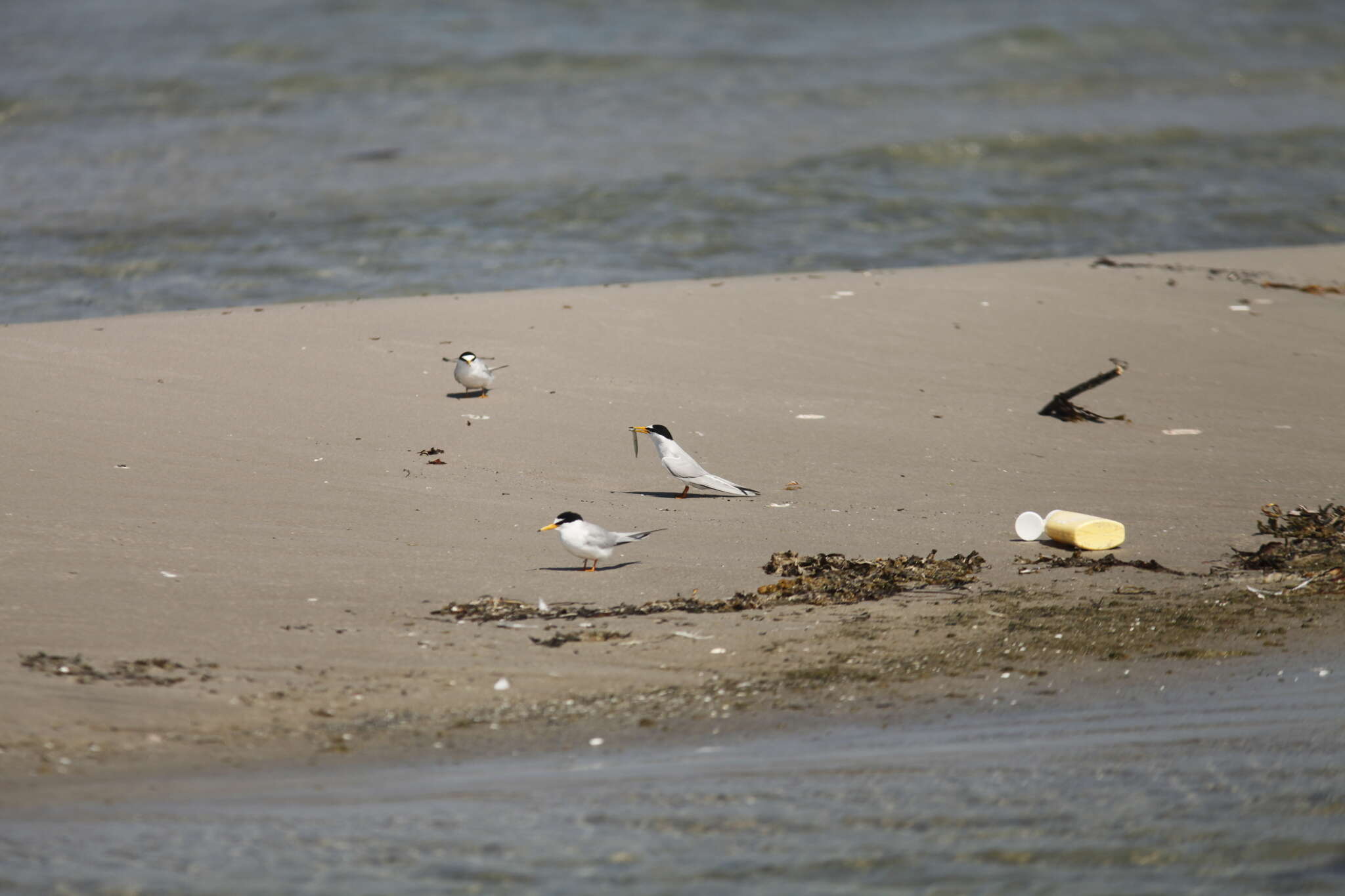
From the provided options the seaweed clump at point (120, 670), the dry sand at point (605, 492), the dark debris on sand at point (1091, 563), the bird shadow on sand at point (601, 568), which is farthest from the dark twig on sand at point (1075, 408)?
the seaweed clump at point (120, 670)

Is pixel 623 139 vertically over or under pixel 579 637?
over

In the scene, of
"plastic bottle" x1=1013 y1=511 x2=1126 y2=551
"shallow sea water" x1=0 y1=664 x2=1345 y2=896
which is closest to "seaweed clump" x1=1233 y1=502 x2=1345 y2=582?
"plastic bottle" x1=1013 y1=511 x2=1126 y2=551

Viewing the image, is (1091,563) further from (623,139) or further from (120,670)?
(623,139)

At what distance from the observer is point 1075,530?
17.8ft

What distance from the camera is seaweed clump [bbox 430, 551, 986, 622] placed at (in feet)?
15.5

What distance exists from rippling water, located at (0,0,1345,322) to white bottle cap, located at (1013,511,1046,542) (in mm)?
6659

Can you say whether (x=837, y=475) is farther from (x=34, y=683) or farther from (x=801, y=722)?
(x=34, y=683)

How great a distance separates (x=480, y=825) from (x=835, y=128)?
17230mm

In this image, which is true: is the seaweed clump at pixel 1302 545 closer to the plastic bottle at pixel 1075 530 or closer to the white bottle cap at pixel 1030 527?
the plastic bottle at pixel 1075 530

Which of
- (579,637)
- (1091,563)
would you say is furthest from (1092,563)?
(579,637)

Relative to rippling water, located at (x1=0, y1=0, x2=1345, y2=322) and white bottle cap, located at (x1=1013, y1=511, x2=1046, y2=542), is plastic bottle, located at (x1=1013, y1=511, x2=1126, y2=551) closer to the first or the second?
white bottle cap, located at (x1=1013, y1=511, x2=1046, y2=542)

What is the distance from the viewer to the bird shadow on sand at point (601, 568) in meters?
5.19

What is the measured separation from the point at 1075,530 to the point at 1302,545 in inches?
35.5

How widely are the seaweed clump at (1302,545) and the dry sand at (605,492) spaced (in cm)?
19
